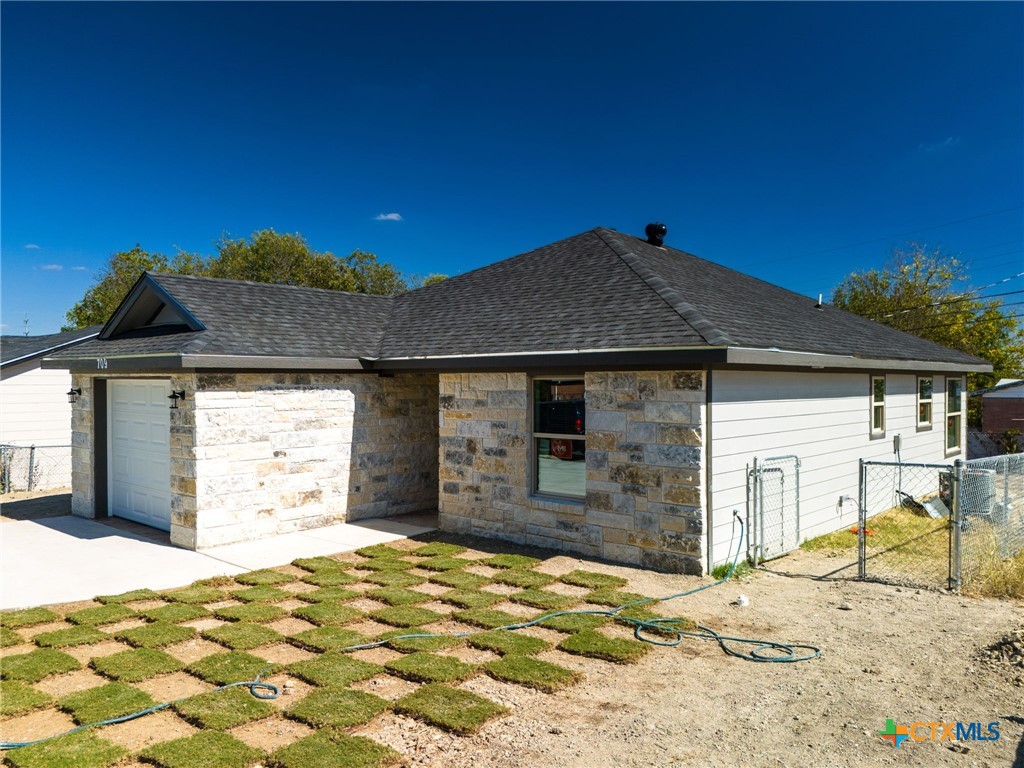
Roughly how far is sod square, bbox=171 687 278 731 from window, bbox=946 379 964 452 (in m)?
16.7

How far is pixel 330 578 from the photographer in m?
7.66

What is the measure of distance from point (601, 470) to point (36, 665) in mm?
6167

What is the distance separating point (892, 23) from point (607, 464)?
13.5m

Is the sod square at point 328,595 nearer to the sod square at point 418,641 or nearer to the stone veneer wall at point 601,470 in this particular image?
the sod square at point 418,641

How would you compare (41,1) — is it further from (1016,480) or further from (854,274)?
(854,274)

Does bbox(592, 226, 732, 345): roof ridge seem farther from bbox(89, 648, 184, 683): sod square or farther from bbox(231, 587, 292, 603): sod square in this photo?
bbox(89, 648, 184, 683): sod square

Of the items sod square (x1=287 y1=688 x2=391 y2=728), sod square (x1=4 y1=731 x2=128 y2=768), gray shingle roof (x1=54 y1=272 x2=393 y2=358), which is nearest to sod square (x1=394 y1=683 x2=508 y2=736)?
sod square (x1=287 y1=688 x2=391 y2=728)

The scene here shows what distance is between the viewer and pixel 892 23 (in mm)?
14531

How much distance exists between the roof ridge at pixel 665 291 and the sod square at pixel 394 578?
4499 mm

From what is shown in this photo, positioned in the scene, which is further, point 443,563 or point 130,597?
point 443,563

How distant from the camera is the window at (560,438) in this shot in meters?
9.01

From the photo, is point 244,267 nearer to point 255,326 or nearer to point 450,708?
point 255,326

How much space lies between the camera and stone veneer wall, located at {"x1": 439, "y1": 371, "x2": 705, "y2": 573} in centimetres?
772

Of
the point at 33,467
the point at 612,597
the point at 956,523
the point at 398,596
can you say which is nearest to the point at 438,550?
the point at 398,596
